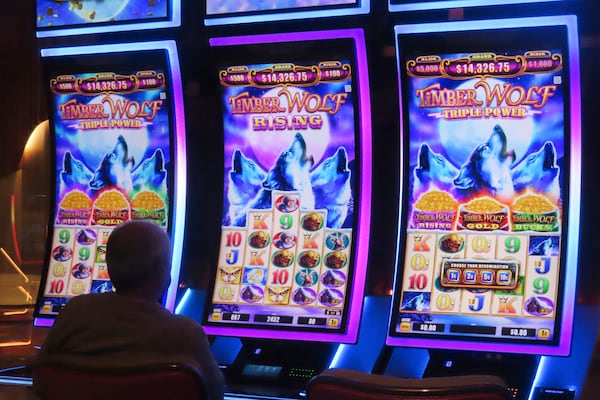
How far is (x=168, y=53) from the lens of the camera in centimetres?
432

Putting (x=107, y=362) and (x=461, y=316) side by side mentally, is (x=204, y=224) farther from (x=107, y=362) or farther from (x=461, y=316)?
(x=107, y=362)

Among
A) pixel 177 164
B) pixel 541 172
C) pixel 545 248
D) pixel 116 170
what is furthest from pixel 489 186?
pixel 116 170

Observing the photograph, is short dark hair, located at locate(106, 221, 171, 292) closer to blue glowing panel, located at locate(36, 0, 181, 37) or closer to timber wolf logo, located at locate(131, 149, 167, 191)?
timber wolf logo, located at locate(131, 149, 167, 191)

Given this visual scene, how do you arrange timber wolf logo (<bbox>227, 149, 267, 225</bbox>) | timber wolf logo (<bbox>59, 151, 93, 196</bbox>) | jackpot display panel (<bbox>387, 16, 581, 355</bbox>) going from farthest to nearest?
timber wolf logo (<bbox>59, 151, 93, 196</bbox>) < timber wolf logo (<bbox>227, 149, 267, 225</bbox>) < jackpot display panel (<bbox>387, 16, 581, 355</bbox>)

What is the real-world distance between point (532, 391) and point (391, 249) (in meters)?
1.14

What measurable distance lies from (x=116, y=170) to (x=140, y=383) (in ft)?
7.82

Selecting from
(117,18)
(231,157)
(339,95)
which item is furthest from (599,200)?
(117,18)

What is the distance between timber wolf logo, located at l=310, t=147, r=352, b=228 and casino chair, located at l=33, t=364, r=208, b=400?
1.80 metres

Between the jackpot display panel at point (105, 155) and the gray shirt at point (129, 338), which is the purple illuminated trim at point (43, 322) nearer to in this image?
the jackpot display panel at point (105, 155)

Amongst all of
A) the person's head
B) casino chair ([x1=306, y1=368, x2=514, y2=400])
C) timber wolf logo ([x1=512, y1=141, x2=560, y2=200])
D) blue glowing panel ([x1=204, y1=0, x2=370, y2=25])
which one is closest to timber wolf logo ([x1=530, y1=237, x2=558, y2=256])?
timber wolf logo ([x1=512, y1=141, x2=560, y2=200])

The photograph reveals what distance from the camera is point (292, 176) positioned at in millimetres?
4105

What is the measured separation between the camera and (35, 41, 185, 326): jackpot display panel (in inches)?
173

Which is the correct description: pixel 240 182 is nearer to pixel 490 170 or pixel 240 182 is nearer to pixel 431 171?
pixel 431 171

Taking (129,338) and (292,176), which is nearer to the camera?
(129,338)
